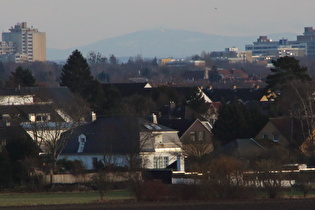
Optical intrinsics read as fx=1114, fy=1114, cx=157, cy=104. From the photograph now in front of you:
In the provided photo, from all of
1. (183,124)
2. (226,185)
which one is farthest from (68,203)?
(183,124)

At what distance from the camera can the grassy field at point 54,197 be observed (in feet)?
129

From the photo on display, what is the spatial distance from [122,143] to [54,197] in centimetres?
1422

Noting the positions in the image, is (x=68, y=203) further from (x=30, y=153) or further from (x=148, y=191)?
(x=30, y=153)

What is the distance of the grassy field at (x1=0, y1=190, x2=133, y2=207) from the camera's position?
39.2 m

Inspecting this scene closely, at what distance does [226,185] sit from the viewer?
40062 millimetres

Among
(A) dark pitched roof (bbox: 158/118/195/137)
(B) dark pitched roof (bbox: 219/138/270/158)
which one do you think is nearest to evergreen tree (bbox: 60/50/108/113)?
(A) dark pitched roof (bbox: 158/118/195/137)

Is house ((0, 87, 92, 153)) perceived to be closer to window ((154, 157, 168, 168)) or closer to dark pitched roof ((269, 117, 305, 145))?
window ((154, 157, 168, 168))

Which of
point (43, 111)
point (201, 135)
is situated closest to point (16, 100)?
point (43, 111)

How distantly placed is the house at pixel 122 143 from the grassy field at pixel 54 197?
9.24 m

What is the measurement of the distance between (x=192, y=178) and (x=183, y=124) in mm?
22598

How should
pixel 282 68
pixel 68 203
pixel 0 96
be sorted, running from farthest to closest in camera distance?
pixel 0 96, pixel 282 68, pixel 68 203

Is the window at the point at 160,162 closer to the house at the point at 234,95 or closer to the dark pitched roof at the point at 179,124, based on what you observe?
the dark pitched roof at the point at 179,124

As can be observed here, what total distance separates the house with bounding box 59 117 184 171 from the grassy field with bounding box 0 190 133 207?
9239mm

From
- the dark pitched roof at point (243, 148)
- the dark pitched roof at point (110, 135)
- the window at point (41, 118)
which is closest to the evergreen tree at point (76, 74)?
the window at point (41, 118)
